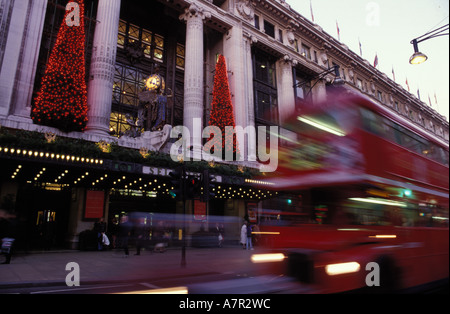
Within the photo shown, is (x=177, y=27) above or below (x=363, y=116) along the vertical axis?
above

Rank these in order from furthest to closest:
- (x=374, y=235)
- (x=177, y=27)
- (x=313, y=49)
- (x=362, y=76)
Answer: (x=362, y=76) → (x=313, y=49) → (x=177, y=27) → (x=374, y=235)

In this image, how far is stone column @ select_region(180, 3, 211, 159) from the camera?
20.1 m

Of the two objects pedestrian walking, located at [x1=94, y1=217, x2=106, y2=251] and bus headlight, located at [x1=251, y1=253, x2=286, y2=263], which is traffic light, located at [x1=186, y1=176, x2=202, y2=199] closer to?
bus headlight, located at [x1=251, y1=253, x2=286, y2=263]

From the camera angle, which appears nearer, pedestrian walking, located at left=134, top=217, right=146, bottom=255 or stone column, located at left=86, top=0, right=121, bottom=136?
pedestrian walking, located at left=134, top=217, right=146, bottom=255

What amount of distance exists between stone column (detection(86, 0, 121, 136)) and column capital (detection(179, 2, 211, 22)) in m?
6.76

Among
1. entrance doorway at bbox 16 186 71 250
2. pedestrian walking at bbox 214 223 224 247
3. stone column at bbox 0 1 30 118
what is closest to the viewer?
stone column at bbox 0 1 30 118

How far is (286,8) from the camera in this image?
3092 centimetres

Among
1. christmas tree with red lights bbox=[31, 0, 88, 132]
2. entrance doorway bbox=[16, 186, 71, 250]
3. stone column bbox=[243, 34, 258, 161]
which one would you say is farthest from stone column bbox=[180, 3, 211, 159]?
entrance doorway bbox=[16, 186, 71, 250]

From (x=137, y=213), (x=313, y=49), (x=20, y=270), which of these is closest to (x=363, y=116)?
(x=20, y=270)

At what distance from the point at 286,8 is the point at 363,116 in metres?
30.0

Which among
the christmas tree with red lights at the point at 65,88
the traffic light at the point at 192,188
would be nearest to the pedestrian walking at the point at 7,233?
the christmas tree with red lights at the point at 65,88

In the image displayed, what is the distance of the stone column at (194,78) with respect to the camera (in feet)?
66.0
